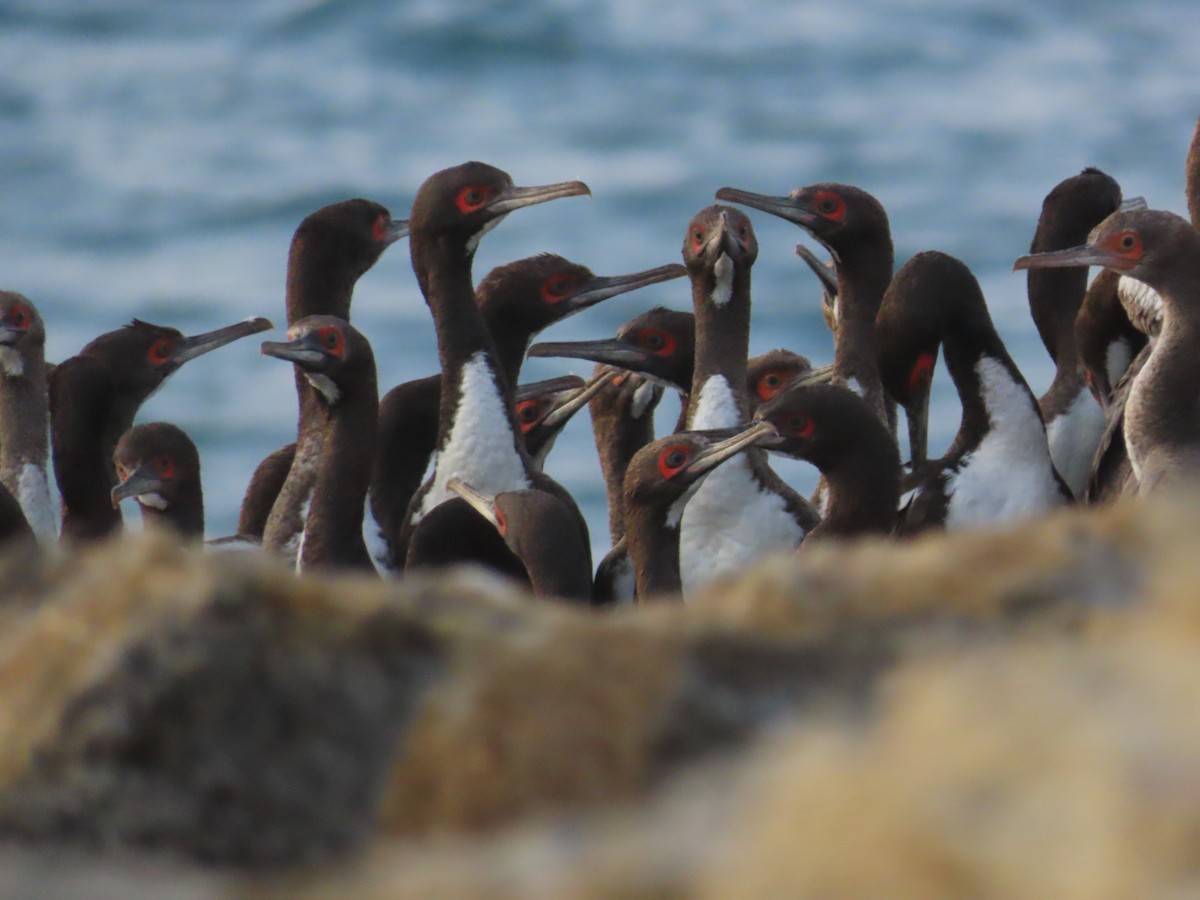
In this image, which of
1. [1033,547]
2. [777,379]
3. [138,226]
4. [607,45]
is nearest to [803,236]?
[607,45]

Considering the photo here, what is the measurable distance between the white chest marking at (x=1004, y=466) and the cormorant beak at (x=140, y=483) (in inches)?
117

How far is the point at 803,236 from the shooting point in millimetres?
24438

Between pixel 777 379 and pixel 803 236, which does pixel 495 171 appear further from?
pixel 803 236

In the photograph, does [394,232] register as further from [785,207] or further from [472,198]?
[785,207]

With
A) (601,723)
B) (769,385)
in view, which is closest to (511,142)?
(769,385)

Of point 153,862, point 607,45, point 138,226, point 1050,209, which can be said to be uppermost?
point 607,45

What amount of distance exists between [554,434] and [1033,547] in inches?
277

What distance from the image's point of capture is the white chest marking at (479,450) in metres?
8.56

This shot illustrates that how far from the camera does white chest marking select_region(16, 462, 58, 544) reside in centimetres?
954

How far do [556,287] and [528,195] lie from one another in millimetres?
678

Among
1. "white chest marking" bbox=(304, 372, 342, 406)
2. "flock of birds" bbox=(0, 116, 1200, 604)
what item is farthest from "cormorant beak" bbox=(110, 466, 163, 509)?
"white chest marking" bbox=(304, 372, 342, 406)

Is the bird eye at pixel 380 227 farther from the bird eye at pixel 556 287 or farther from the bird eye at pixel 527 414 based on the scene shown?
the bird eye at pixel 527 414

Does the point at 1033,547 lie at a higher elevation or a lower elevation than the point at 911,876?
higher

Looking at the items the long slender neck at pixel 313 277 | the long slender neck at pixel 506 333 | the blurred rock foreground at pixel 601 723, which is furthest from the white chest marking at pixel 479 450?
the blurred rock foreground at pixel 601 723
